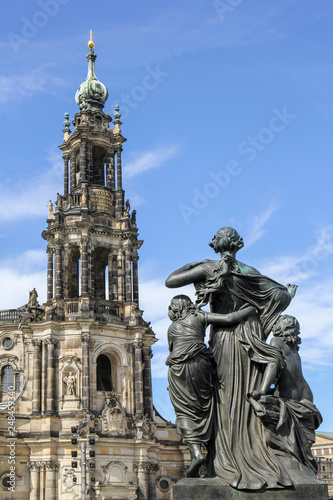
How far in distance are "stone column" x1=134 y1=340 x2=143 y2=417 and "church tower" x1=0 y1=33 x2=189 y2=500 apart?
0.07 meters

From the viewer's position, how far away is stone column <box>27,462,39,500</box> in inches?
1677

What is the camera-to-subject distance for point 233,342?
6.75m

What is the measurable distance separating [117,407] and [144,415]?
7.75 ft

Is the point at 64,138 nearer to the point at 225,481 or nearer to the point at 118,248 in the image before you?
the point at 118,248

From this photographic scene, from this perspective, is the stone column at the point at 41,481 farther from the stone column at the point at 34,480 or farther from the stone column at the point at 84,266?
the stone column at the point at 84,266

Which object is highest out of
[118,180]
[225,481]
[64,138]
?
[64,138]

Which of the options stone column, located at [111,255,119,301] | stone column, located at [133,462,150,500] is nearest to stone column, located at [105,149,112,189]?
stone column, located at [111,255,119,301]

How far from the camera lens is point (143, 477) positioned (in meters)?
43.9

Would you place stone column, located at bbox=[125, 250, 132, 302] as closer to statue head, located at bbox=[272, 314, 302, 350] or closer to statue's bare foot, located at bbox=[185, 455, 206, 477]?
statue head, located at bbox=[272, 314, 302, 350]

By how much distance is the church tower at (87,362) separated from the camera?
43.1m

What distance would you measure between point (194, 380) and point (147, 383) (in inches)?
1618

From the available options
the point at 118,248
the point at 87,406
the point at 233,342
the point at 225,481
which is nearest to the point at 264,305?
the point at 233,342

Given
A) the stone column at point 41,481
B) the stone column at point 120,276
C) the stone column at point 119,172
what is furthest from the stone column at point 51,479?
the stone column at point 119,172

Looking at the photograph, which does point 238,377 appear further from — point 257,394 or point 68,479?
point 68,479
